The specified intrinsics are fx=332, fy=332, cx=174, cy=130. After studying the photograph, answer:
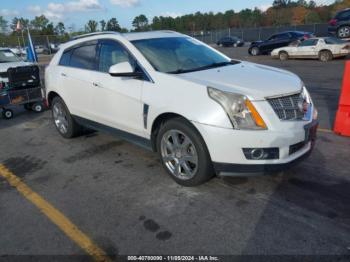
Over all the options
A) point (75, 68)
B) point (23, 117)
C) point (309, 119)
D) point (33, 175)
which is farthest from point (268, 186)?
point (23, 117)

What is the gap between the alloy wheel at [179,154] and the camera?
12.5 ft

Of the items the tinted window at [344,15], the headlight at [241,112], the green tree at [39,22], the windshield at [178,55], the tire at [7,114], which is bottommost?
the tire at [7,114]

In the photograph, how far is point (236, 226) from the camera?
319cm

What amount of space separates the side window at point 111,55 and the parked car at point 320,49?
15932 mm

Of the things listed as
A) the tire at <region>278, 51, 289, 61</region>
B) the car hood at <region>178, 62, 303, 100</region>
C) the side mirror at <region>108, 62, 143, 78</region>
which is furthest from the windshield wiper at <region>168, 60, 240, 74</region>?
the tire at <region>278, 51, 289, 61</region>

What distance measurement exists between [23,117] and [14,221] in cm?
585

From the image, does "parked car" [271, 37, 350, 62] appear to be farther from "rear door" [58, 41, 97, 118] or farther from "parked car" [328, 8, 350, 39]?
"rear door" [58, 41, 97, 118]

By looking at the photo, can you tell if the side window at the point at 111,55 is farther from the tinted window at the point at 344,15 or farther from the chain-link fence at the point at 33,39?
the chain-link fence at the point at 33,39

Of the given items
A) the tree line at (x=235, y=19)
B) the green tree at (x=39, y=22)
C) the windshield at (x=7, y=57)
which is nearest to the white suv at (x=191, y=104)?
the windshield at (x=7, y=57)

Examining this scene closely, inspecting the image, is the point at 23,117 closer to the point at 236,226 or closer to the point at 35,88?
the point at 35,88

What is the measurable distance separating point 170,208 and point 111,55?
2.43 metres

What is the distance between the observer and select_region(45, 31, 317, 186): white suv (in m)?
3.41

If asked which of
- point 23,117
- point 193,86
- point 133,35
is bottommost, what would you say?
point 23,117

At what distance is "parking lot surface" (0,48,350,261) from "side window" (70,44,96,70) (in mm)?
1414
